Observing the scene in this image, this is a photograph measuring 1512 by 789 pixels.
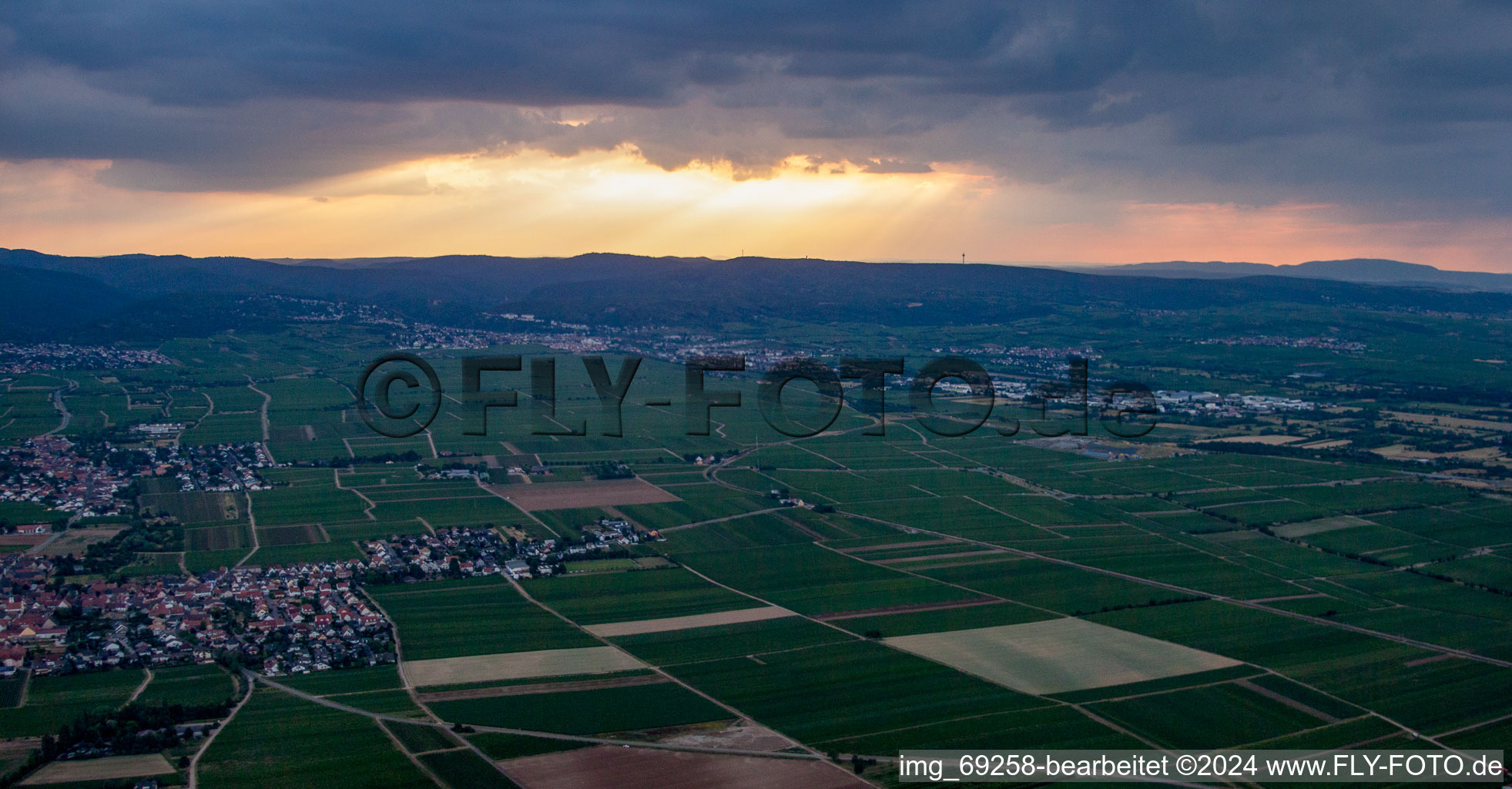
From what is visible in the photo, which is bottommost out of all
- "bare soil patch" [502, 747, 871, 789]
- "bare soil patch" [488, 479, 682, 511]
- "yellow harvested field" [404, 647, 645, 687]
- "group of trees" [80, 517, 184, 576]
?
"bare soil patch" [502, 747, 871, 789]

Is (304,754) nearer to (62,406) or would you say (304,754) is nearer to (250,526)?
(250,526)

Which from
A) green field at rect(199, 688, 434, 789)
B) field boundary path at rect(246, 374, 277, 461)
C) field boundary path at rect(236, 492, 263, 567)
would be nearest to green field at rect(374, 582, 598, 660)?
green field at rect(199, 688, 434, 789)

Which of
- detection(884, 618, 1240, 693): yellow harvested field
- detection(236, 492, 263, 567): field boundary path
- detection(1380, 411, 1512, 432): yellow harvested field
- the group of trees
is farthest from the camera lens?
detection(1380, 411, 1512, 432): yellow harvested field

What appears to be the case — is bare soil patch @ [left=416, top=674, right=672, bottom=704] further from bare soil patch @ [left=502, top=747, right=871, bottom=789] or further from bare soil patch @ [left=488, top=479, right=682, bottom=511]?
bare soil patch @ [left=488, top=479, right=682, bottom=511]

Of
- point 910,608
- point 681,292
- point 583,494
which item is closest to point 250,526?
point 583,494

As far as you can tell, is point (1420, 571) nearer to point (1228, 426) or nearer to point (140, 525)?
point (1228, 426)

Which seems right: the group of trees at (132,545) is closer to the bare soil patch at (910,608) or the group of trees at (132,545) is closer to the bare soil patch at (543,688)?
the bare soil patch at (543,688)

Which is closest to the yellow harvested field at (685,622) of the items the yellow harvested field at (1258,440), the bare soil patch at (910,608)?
the bare soil patch at (910,608)

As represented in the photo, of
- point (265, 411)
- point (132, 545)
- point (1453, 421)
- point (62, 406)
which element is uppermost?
point (1453, 421)
